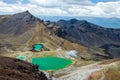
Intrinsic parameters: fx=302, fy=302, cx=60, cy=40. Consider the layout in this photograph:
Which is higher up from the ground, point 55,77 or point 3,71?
point 3,71

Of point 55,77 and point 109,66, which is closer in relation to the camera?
point 109,66

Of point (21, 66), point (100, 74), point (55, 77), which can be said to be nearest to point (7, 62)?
point (21, 66)

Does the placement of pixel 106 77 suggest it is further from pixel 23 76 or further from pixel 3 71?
pixel 3 71

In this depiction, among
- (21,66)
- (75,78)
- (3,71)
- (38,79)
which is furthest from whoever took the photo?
(21,66)

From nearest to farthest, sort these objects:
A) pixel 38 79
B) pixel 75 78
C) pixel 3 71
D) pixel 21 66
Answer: pixel 3 71
pixel 38 79
pixel 75 78
pixel 21 66

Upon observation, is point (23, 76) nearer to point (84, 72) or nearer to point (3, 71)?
point (3, 71)

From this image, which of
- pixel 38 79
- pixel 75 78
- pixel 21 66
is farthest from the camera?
pixel 21 66

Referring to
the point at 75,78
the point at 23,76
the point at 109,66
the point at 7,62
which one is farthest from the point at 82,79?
the point at 7,62

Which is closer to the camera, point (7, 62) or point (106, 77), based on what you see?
point (106, 77)

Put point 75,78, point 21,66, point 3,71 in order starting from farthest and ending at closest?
point 21,66, point 75,78, point 3,71
